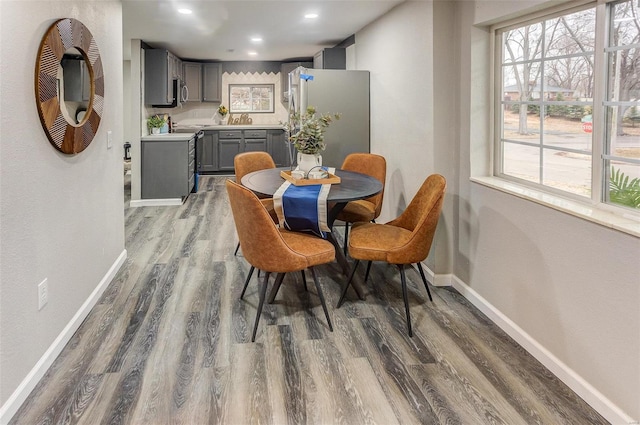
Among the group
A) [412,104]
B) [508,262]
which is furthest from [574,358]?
[412,104]

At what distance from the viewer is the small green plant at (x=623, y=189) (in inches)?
78.1

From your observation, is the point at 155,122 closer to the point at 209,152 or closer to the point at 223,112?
the point at 209,152

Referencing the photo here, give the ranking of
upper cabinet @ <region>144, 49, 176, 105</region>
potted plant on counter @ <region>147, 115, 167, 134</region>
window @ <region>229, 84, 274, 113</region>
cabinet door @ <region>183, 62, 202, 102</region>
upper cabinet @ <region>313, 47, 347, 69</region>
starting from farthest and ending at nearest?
window @ <region>229, 84, 274, 113</region> → cabinet door @ <region>183, 62, 202, 102</region> → potted plant on counter @ <region>147, 115, 167, 134</region> → upper cabinet @ <region>144, 49, 176, 105</region> → upper cabinet @ <region>313, 47, 347, 69</region>

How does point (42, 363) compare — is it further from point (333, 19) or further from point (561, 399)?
point (333, 19)

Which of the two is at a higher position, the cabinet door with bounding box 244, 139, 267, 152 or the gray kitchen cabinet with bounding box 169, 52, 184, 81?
the gray kitchen cabinet with bounding box 169, 52, 184, 81

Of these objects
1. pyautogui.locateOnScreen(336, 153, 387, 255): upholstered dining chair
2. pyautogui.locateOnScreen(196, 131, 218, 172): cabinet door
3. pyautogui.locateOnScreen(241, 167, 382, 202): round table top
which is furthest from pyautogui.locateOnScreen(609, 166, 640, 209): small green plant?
pyautogui.locateOnScreen(196, 131, 218, 172): cabinet door

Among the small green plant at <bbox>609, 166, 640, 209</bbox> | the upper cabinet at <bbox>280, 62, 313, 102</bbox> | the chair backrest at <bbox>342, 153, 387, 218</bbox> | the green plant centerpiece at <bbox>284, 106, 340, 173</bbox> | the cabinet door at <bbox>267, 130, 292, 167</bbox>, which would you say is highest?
the upper cabinet at <bbox>280, 62, 313, 102</bbox>

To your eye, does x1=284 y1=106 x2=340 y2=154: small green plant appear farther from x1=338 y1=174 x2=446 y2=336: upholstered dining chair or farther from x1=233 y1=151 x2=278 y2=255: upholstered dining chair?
x1=233 y1=151 x2=278 y2=255: upholstered dining chair

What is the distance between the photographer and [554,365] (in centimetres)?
227

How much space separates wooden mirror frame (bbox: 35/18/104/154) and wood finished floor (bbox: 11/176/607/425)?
111 centimetres

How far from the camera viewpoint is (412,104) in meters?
3.77

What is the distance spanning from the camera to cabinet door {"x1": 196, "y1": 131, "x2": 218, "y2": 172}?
29.5ft

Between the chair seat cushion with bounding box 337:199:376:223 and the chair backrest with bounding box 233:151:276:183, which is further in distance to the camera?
the chair backrest with bounding box 233:151:276:183

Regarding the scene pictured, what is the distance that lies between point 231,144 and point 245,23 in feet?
13.4
